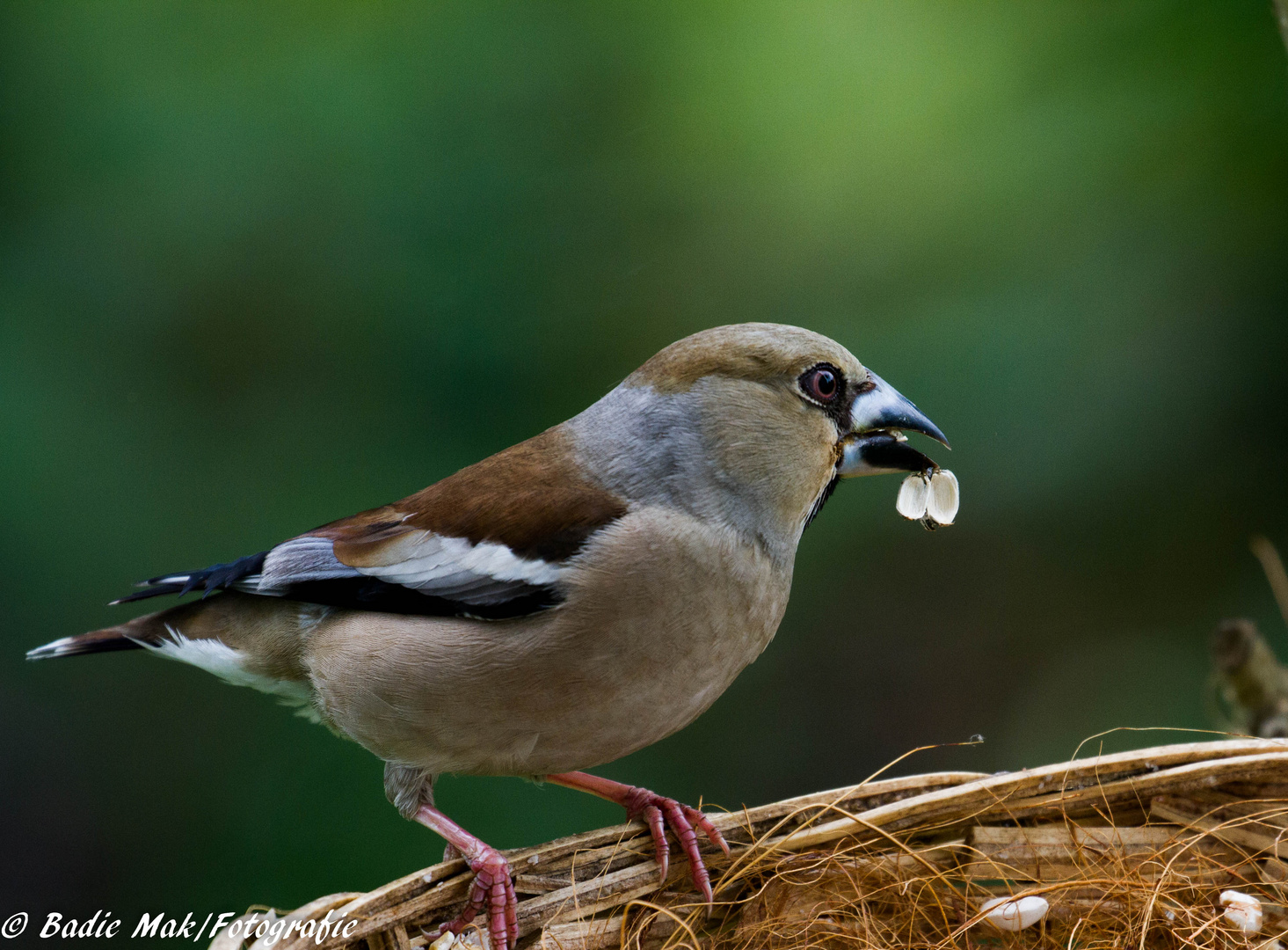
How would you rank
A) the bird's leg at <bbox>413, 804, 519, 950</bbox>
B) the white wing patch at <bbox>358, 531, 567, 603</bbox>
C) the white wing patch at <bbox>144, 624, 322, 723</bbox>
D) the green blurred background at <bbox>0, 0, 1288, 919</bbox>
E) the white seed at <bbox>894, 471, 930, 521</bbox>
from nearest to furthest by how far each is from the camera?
the bird's leg at <bbox>413, 804, 519, 950</bbox>
the white wing patch at <bbox>358, 531, 567, 603</bbox>
the white seed at <bbox>894, 471, 930, 521</bbox>
the white wing patch at <bbox>144, 624, 322, 723</bbox>
the green blurred background at <bbox>0, 0, 1288, 919</bbox>

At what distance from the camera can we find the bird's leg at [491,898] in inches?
57.5

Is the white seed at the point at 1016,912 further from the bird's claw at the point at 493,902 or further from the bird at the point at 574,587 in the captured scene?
the bird's claw at the point at 493,902

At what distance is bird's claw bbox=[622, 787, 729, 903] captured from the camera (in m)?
1.59

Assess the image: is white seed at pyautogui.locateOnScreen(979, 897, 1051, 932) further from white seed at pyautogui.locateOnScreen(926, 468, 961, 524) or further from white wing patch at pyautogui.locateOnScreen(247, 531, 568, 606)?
white wing patch at pyautogui.locateOnScreen(247, 531, 568, 606)

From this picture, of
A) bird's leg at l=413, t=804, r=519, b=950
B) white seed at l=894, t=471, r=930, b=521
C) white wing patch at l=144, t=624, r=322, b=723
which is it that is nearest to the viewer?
bird's leg at l=413, t=804, r=519, b=950

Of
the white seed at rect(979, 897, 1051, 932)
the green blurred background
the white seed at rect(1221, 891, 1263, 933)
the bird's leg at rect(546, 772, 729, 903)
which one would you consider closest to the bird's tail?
the green blurred background

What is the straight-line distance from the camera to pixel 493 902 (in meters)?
1.46

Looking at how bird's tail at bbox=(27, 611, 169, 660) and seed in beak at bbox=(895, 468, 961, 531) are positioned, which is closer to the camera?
seed in beak at bbox=(895, 468, 961, 531)

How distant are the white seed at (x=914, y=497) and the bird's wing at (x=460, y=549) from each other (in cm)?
46

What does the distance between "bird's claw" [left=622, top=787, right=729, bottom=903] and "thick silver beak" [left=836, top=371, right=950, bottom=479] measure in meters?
0.60

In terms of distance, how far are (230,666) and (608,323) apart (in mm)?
1344

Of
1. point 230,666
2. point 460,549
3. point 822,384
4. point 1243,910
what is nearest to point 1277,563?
point 1243,910

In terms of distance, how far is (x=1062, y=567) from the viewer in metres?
3.09

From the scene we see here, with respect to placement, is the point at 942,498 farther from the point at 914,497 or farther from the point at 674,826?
the point at 674,826
